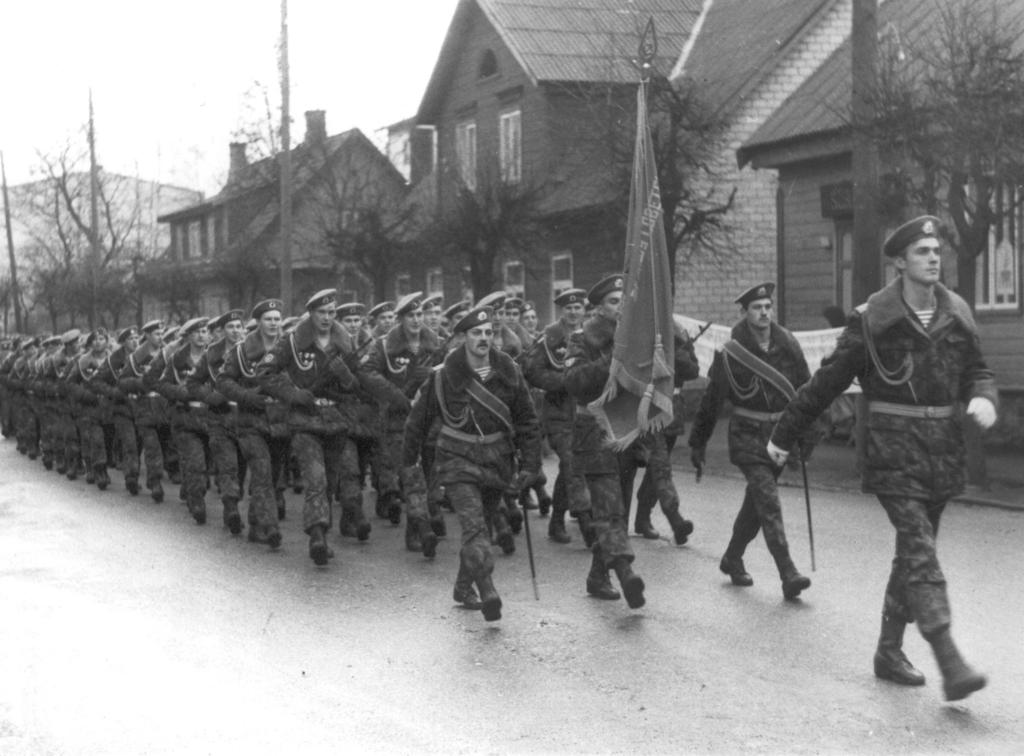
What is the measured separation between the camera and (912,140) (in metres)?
16.2

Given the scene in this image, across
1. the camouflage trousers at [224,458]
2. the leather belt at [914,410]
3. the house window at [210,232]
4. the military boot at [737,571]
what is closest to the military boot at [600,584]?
the military boot at [737,571]

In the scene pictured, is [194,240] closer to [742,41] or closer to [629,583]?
[742,41]

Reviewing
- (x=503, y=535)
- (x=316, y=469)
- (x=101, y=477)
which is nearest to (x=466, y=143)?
(x=101, y=477)

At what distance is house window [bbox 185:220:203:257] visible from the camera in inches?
2557

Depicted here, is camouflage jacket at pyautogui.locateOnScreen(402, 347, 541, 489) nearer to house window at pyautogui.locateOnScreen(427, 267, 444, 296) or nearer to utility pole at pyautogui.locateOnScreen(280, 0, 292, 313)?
utility pole at pyautogui.locateOnScreen(280, 0, 292, 313)

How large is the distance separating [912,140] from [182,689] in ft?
33.9

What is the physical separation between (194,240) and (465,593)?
187 feet

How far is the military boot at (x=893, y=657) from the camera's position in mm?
7781

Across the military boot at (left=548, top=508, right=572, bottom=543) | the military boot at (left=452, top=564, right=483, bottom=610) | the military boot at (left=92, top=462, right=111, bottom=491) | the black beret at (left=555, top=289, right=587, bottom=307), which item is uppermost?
the black beret at (left=555, top=289, right=587, bottom=307)

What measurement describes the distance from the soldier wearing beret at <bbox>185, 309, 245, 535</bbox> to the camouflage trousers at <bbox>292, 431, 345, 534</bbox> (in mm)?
1494

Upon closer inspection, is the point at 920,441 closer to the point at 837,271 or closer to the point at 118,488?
the point at 118,488

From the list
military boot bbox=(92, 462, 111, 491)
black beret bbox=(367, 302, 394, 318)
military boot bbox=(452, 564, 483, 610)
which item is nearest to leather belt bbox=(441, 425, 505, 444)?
military boot bbox=(452, 564, 483, 610)

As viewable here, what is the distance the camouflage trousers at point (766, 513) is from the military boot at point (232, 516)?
5172mm

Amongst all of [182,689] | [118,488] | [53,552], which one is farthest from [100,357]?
[182,689]
